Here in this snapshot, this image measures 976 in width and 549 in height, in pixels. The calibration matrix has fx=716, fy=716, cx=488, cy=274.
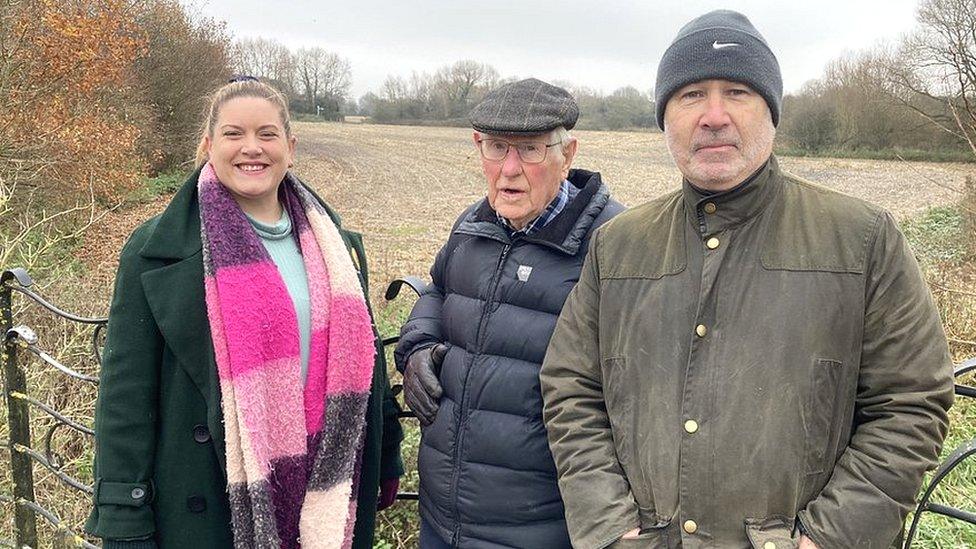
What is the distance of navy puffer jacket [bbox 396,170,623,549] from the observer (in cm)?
205

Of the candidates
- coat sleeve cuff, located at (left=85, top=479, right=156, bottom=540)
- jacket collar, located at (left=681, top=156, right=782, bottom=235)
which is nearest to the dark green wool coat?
coat sleeve cuff, located at (left=85, top=479, right=156, bottom=540)

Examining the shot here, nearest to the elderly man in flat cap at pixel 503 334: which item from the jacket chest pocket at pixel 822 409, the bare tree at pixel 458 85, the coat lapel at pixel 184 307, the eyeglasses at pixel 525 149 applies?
the eyeglasses at pixel 525 149

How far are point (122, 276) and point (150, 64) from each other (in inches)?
840

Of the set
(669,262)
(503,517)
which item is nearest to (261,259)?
(503,517)

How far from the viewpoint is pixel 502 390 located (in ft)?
6.81

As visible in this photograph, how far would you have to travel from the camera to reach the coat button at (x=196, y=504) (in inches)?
80.7

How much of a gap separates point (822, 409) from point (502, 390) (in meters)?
0.85

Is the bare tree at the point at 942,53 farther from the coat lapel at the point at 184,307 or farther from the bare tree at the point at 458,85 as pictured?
the bare tree at the point at 458,85

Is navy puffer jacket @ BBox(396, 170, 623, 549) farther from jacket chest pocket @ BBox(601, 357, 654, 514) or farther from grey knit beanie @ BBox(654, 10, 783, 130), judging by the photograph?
grey knit beanie @ BBox(654, 10, 783, 130)

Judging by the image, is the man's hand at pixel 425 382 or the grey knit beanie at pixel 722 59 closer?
the grey knit beanie at pixel 722 59

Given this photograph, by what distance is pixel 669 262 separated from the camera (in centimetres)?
181

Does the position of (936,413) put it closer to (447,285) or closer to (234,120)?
(447,285)

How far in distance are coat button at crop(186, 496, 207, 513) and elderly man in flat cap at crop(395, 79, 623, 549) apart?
643 mm

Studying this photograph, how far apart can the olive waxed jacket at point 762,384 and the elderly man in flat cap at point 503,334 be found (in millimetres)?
241
